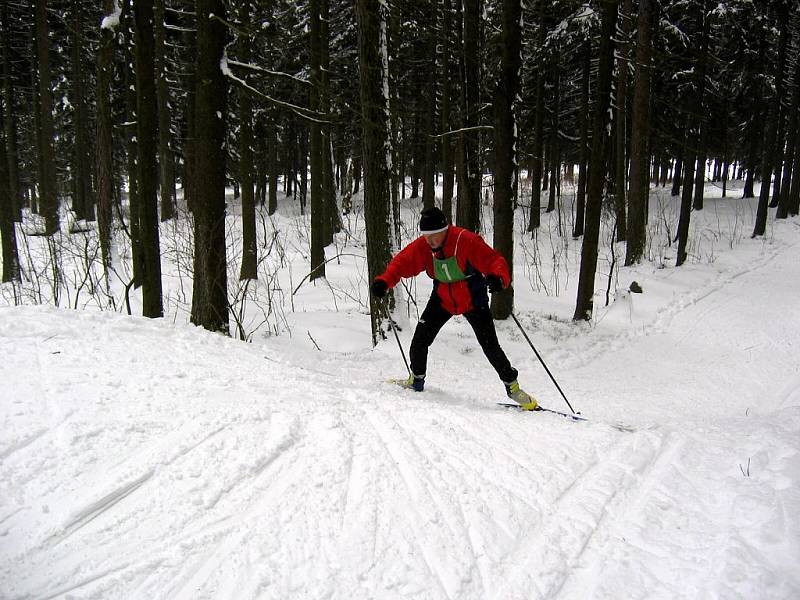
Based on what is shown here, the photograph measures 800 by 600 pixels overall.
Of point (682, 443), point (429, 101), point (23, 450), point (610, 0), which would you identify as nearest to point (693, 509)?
point (682, 443)

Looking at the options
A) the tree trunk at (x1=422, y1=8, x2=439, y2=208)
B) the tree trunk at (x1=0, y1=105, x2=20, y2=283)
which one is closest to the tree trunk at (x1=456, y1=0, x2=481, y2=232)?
the tree trunk at (x1=422, y1=8, x2=439, y2=208)

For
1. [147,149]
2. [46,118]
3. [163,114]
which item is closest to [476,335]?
[147,149]

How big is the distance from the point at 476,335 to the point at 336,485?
2.72 metres

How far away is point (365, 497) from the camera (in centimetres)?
296

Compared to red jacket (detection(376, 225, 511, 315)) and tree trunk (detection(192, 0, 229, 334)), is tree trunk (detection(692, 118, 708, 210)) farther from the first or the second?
tree trunk (detection(192, 0, 229, 334))

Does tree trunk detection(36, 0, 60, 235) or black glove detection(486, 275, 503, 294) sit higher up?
tree trunk detection(36, 0, 60, 235)

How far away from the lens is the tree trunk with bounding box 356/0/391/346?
720cm

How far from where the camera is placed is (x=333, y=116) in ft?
27.7

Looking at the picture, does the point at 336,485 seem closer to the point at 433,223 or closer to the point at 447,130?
the point at 433,223

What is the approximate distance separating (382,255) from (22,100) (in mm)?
27438

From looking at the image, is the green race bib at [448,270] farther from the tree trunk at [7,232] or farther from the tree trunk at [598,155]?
the tree trunk at [7,232]

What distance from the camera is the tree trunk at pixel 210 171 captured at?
6.59 metres

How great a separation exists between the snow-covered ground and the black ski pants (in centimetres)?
42

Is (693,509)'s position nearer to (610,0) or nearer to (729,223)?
(610,0)
